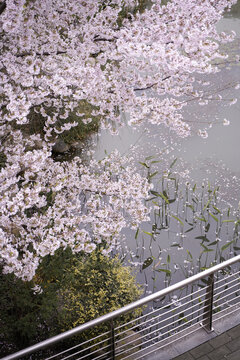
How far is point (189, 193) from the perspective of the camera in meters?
8.91

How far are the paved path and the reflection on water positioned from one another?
113 inches

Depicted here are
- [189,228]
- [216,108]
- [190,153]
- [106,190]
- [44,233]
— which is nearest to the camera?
[44,233]

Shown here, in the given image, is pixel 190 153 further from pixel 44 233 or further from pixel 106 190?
pixel 44 233

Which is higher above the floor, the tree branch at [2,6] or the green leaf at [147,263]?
the tree branch at [2,6]

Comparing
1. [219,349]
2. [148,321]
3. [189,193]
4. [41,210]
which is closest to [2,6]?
[41,210]

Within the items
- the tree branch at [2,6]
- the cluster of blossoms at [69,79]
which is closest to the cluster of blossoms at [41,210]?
the cluster of blossoms at [69,79]

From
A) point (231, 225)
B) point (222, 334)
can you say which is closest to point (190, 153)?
point (231, 225)

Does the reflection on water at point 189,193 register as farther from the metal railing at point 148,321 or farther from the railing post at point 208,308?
the railing post at point 208,308

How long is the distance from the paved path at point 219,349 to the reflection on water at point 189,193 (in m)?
2.86

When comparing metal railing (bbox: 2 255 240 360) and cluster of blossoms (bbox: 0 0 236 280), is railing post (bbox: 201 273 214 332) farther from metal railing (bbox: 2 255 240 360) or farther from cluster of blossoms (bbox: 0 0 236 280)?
cluster of blossoms (bbox: 0 0 236 280)

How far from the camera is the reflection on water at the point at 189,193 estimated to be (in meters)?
7.35

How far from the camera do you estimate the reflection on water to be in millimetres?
7348

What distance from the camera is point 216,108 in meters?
12.6

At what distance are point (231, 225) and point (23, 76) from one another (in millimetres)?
5256
